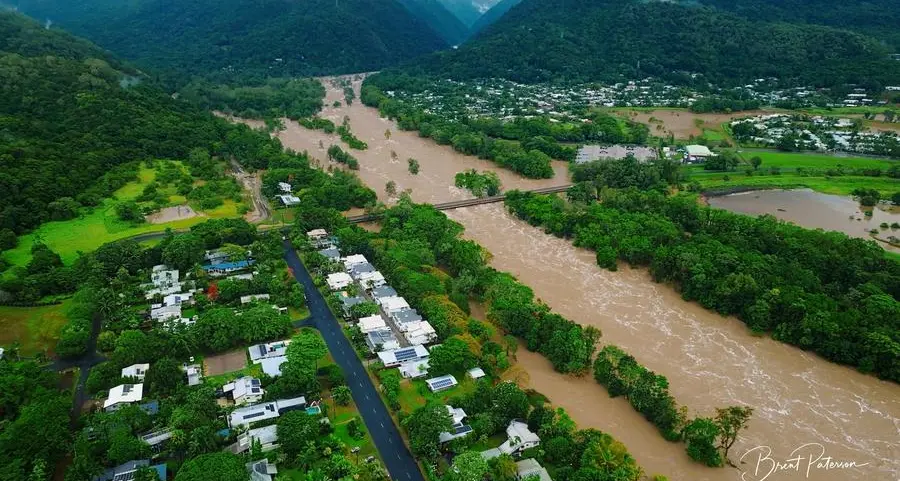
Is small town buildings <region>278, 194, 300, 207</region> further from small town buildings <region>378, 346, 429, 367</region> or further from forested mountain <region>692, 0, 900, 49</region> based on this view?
forested mountain <region>692, 0, 900, 49</region>

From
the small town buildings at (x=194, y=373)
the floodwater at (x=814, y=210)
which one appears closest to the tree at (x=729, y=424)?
the small town buildings at (x=194, y=373)

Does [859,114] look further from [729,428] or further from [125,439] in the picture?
[125,439]

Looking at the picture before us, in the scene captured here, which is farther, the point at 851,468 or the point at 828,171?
the point at 828,171

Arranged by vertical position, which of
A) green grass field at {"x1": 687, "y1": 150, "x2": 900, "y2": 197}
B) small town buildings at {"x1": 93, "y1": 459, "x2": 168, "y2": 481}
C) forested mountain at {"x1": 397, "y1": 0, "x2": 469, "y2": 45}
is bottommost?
small town buildings at {"x1": 93, "y1": 459, "x2": 168, "y2": 481}

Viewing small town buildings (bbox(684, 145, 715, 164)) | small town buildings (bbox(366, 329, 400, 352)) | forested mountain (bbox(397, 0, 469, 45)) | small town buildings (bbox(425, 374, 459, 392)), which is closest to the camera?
small town buildings (bbox(425, 374, 459, 392))

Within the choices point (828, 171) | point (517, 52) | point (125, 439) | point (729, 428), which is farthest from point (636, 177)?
point (517, 52)

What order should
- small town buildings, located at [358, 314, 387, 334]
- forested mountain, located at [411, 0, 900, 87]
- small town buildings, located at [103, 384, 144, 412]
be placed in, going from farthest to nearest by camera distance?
forested mountain, located at [411, 0, 900, 87] < small town buildings, located at [358, 314, 387, 334] < small town buildings, located at [103, 384, 144, 412]

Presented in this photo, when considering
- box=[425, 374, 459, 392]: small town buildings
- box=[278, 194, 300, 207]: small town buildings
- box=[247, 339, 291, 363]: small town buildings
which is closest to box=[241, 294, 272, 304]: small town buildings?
box=[247, 339, 291, 363]: small town buildings
